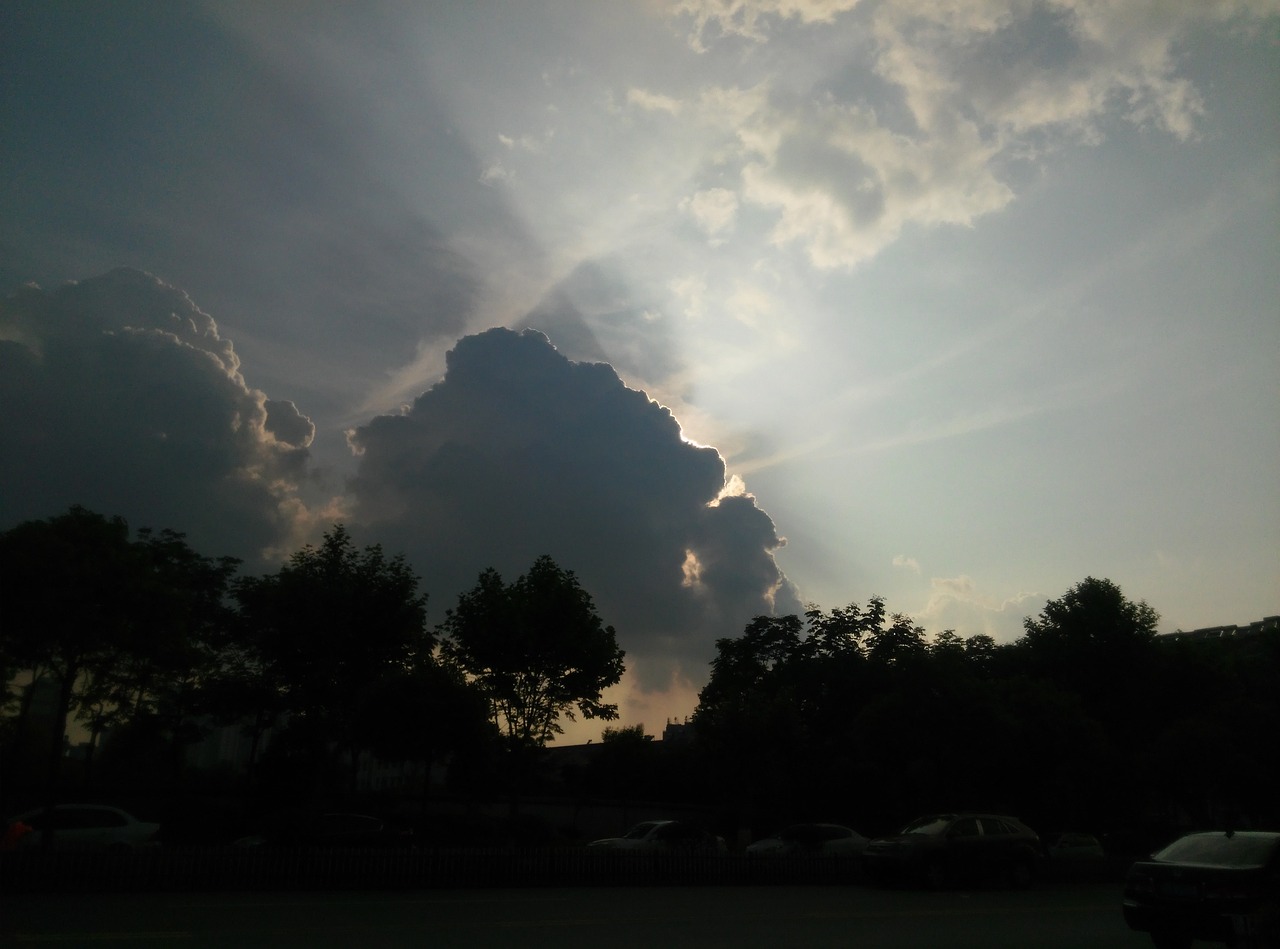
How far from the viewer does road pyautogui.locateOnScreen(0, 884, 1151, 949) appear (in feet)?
36.6

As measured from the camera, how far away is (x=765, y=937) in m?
11.9

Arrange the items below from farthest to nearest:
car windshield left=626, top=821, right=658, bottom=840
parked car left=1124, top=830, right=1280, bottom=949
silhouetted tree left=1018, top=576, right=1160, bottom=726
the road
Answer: silhouetted tree left=1018, top=576, right=1160, bottom=726, car windshield left=626, top=821, right=658, bottom=840, the road, parked car left=1124, top=830, right=1280, bottom=949

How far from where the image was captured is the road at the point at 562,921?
36.6 feet

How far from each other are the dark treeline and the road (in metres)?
7.35

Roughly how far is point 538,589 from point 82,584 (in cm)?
1537

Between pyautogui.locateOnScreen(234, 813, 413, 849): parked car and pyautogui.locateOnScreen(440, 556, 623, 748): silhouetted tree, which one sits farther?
pyautogui.locateOnScreen(440, 556, 623, 748): silhouetted tree

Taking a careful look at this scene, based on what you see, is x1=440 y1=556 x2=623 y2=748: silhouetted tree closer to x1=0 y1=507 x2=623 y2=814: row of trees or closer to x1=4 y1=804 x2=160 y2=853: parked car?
x1=0 y1=507 x2=623 y2=814: row of trees

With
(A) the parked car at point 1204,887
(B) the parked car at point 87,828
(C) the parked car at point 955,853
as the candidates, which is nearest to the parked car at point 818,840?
(C) the parked car at point 955,853

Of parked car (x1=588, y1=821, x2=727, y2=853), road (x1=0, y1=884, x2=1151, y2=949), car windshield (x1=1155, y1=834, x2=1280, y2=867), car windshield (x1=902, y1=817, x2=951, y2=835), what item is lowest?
road (x1=0, y1=884, x2=1151, y2=949)

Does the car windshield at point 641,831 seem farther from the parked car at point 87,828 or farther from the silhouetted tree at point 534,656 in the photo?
the parked car at point 87,828

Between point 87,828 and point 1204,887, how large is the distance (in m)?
22.6

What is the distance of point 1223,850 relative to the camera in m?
11.4

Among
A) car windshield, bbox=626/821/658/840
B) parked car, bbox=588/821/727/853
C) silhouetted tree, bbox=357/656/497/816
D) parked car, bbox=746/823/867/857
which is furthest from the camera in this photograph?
car windshield, bbox=626/821/658/840

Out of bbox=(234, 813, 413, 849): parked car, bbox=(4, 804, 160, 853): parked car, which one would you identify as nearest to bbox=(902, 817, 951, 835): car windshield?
bbox=(234, 813, 413, 849): parked car
